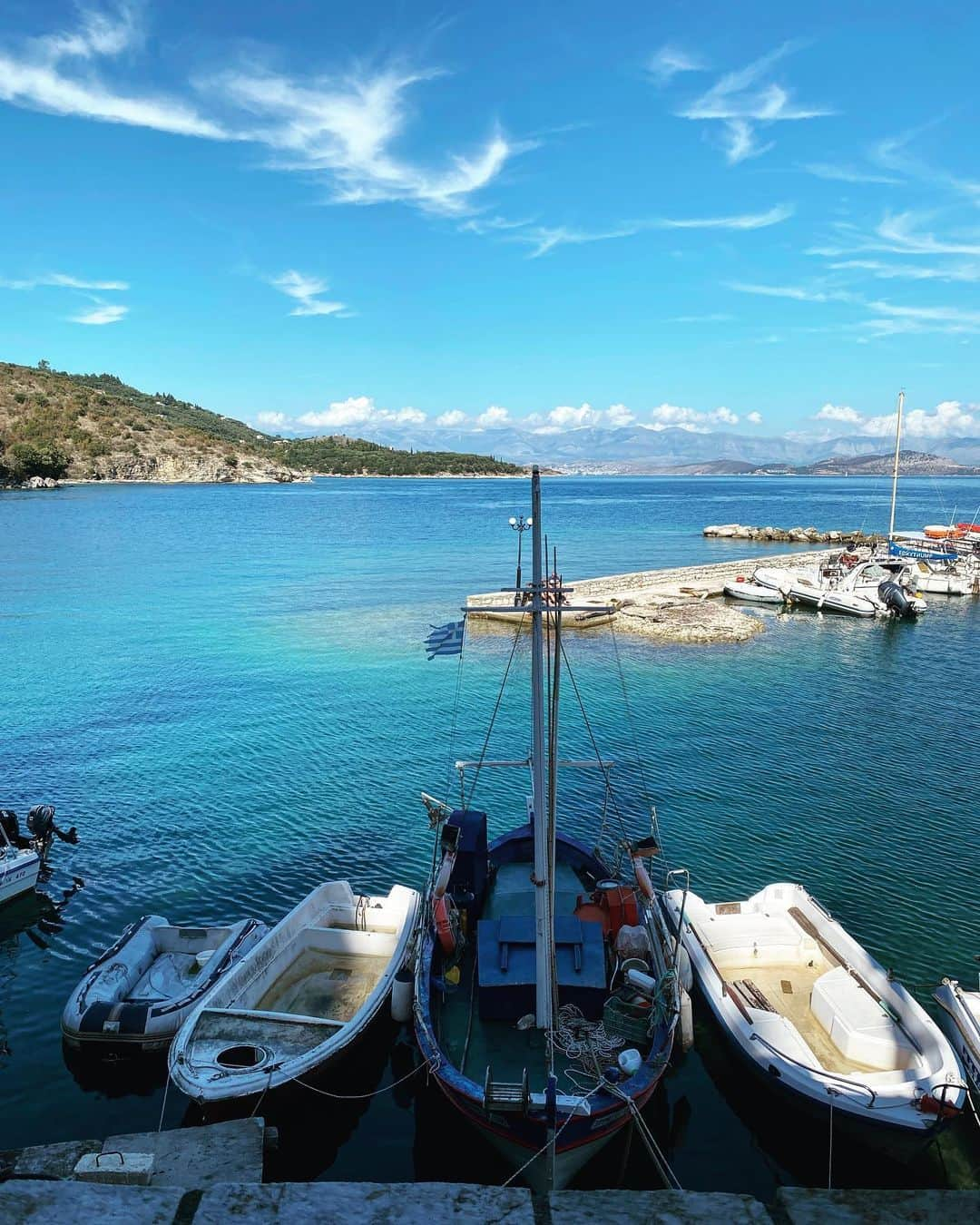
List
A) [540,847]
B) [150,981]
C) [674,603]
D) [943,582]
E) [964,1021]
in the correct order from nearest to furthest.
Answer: [540,847]
[964,1021]
[150,981]
[674,603]
[943,582]

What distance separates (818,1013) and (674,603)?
4246 cm

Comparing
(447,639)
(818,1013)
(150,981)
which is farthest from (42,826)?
(818,1013)

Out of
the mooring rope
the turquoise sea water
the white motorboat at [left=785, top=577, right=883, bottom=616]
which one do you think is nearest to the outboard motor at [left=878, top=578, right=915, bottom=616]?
the white motorboat at [left=785, top=577, right=883, bottom=616]

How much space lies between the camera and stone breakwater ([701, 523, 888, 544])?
10447 cm

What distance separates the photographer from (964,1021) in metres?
14.0

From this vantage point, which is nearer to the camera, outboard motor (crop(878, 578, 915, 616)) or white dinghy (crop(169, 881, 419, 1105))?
white dinghy (crop(169, 881, 419, 1105))

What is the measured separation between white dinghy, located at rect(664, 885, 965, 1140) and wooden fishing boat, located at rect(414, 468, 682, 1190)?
58.3 inches

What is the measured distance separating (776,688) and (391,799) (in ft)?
66.4

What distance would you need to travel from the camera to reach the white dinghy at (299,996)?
12.8 m

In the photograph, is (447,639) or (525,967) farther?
(447,639)

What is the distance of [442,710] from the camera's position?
109 ft

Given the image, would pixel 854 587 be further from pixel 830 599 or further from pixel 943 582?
pixel 943 582

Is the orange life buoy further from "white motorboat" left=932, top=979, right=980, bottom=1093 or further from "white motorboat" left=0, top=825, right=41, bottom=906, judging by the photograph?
"white motorboat" left=0, top=825, right=41, bottom=906

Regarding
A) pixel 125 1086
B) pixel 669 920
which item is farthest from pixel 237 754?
pixel 669 920
